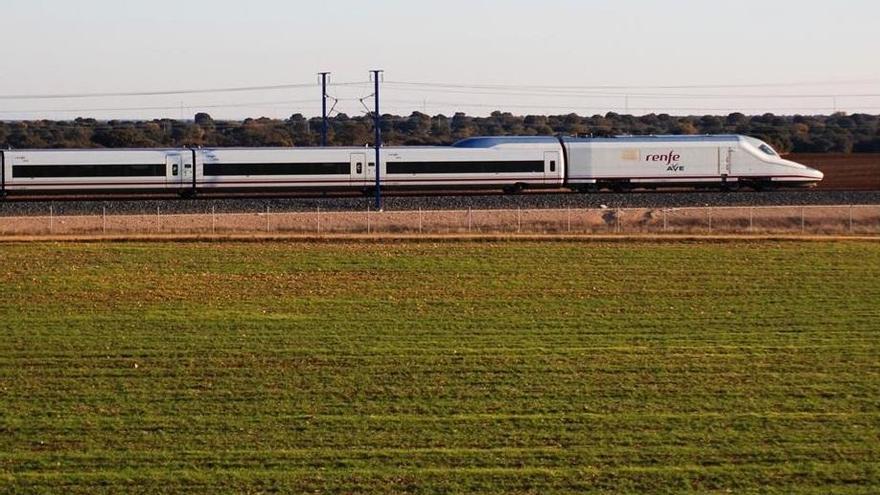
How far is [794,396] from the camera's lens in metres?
18.8

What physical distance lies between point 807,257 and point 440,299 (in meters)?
11.0

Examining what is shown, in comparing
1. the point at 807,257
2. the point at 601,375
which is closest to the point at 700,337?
the point at 601,375

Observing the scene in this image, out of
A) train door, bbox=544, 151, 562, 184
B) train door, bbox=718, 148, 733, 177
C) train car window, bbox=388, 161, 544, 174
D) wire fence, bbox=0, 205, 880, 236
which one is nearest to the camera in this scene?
wire fence, bbox=0, 205, 880, 236

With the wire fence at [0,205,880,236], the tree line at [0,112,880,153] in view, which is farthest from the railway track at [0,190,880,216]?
the tree line at [0,112,880,153]

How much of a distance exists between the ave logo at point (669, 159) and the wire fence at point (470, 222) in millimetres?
7942

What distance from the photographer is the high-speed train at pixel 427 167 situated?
148ft

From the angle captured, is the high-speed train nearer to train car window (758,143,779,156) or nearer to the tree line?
train car window (758,143,779,156)

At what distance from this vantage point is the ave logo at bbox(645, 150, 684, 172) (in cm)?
4775

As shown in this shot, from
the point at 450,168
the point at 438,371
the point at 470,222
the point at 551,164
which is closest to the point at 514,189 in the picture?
the point at 551,164

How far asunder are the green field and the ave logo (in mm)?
14319

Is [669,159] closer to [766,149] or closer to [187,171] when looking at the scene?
[766,149]

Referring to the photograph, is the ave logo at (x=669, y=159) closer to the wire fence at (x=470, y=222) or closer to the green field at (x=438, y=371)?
the wire fence at (x=470, y=222)

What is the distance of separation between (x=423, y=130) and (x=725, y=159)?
66.0 m

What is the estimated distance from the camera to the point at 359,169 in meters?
46.1
